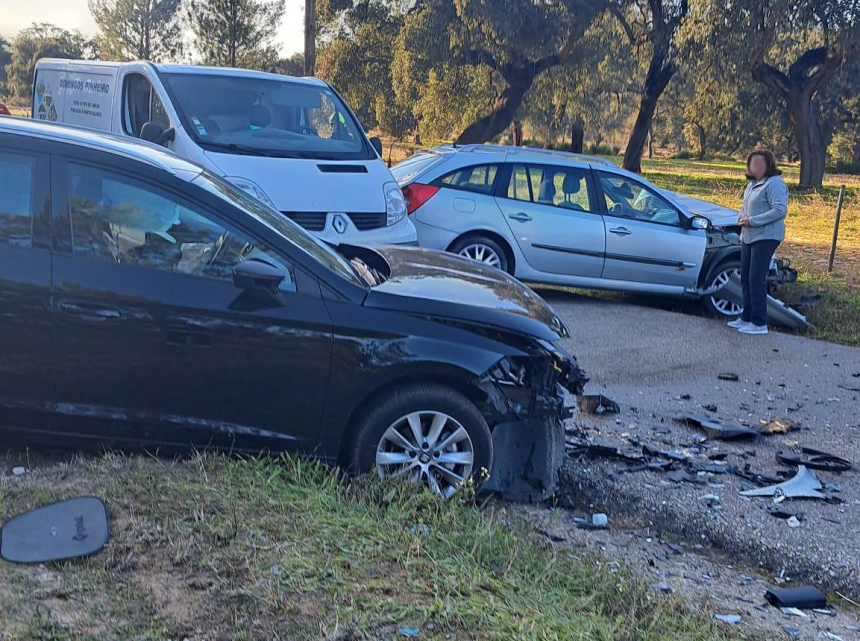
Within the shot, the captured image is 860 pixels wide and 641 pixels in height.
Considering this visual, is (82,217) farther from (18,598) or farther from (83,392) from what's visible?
(18,598)

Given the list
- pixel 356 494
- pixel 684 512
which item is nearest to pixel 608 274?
pixel 684 512

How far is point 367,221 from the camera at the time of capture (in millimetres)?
8547

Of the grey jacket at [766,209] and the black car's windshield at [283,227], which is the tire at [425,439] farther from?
the grey jacket at [766,209]

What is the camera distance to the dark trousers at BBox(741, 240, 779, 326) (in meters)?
9.59

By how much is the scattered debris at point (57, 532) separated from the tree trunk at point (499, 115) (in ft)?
90.7

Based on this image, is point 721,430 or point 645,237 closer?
point 721,430

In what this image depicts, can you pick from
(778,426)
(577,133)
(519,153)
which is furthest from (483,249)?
(577,133)

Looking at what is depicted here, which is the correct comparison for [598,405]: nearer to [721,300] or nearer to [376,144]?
[376,144]

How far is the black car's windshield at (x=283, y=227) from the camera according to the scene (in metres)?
4.73

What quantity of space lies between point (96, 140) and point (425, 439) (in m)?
2.30

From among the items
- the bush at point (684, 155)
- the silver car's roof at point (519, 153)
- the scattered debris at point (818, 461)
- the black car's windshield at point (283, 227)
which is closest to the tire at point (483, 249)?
the silver car's roof at point (519, 153)

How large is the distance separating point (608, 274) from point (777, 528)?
236 inches

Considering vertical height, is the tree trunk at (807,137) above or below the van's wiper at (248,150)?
above

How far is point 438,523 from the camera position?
167 inches
